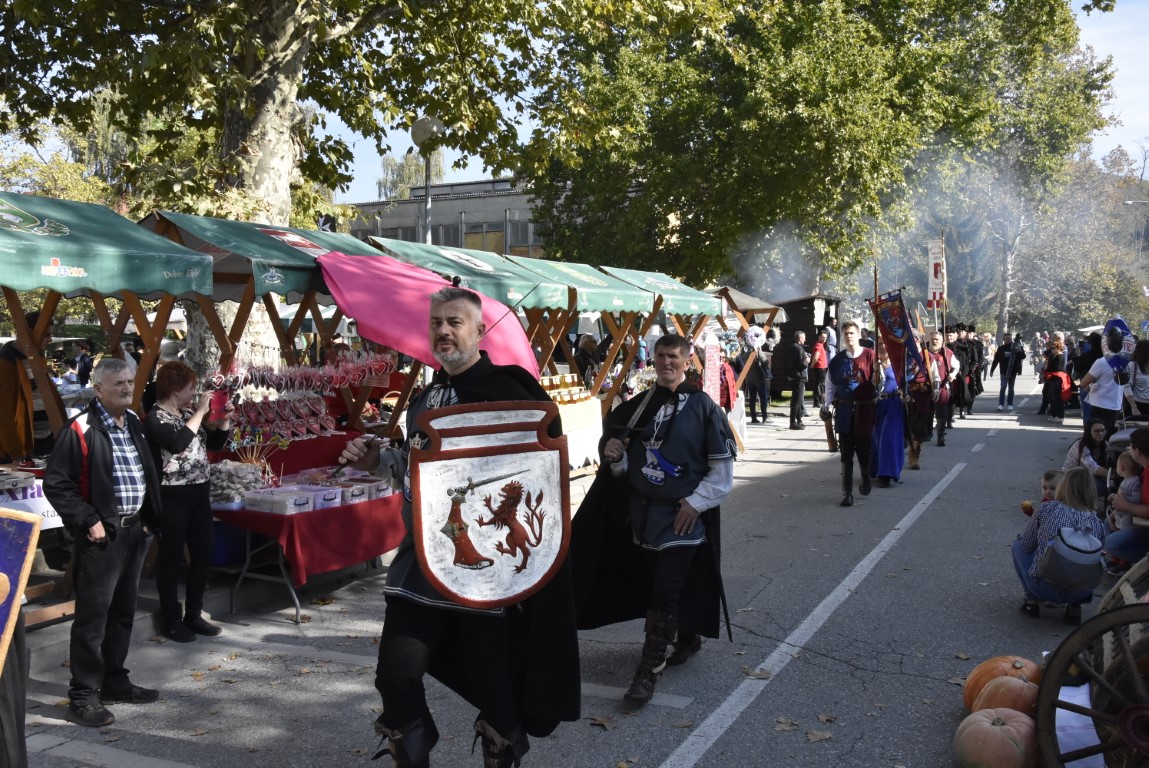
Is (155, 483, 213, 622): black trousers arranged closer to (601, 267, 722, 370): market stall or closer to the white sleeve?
the white sleeve

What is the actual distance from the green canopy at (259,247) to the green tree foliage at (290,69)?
4079 mm

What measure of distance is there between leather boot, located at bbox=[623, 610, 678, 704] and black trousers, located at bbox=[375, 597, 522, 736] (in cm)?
161

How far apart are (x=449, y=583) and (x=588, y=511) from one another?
230 cm

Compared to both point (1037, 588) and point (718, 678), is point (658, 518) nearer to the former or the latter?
point (718, 678)

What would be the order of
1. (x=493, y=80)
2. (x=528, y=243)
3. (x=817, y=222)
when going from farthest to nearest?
(x=528, y=243) → (x=817, y=222) → (x=493, y=80)

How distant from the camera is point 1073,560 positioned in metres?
6.19

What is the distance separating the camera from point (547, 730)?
3.65 meters

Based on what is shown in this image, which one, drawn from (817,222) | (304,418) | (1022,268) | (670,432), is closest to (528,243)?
(817,222)

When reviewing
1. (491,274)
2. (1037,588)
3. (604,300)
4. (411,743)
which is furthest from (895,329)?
(411,743)

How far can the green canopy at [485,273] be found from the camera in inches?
405

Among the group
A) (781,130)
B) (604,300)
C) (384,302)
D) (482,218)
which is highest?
(482,218)

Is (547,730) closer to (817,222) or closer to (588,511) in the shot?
(588,511)

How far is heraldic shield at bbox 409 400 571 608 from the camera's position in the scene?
3262 mm

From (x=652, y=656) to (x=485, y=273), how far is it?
648cm
